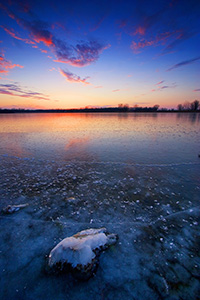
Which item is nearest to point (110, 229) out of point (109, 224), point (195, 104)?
point (109, 224)

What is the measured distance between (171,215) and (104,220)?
7.09 ft

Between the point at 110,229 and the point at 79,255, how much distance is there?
1227 mm

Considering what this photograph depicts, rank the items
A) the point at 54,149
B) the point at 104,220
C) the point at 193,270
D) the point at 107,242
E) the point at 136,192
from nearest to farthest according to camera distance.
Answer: the point at 193,270
the point at 107,242
the point at 104,220
the point at 136,192
the point at 54,149

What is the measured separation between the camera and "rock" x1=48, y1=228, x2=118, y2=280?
246cm

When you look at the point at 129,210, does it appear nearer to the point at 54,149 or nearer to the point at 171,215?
the point at 171,215

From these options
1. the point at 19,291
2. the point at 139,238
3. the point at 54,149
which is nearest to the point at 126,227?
the point at 139,238

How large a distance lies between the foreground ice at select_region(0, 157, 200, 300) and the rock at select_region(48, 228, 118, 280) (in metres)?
0.15

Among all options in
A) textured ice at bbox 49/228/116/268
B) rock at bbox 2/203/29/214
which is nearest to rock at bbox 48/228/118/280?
textured ice at bbox 49/228/116/268

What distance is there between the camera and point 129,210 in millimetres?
4285

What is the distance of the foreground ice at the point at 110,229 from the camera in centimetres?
235

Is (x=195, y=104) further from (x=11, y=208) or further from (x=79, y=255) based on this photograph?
(x=11, y=208)

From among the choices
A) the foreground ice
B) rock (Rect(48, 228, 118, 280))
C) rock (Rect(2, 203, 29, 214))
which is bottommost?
the foreground ice

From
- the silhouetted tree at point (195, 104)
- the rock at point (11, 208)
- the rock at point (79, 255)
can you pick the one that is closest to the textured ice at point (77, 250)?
the rock at point (79, 255)

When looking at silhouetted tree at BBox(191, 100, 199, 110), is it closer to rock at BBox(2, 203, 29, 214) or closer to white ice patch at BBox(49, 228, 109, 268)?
white ice patch at BBox(49, 228, 109, 268)
